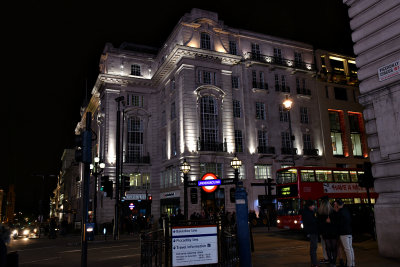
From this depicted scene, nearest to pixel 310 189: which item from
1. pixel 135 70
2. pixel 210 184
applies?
pixel 210 184

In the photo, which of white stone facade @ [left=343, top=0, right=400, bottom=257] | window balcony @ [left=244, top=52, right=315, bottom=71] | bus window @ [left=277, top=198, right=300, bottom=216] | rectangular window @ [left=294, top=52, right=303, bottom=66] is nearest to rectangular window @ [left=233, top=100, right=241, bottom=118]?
window balcony @ [left=244, top=52, right=315, bottom=71]

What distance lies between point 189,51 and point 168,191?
15.9m

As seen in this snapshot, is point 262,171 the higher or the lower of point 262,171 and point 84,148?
the higher

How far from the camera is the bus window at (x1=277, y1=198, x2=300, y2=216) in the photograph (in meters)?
22.7

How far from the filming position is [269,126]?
41.3 metres

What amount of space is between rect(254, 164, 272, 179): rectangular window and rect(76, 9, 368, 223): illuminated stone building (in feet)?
0.38

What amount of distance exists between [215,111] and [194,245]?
3064 centimetres

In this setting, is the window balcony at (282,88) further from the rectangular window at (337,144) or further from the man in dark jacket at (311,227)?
the man in dark jacket at (311,227)

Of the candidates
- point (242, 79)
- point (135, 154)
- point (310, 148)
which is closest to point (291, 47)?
point (242, 79)

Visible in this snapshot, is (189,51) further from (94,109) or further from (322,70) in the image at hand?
(94,109)

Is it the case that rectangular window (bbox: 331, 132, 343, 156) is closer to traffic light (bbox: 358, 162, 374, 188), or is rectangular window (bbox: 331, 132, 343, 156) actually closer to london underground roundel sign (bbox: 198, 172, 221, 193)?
london underground roundel sign (bbox: 198, 172, 221, 193)

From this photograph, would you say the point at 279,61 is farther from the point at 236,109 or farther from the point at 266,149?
the point at 266,149

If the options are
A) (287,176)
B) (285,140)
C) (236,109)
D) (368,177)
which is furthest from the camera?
(285,140)

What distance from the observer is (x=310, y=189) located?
906 inches
